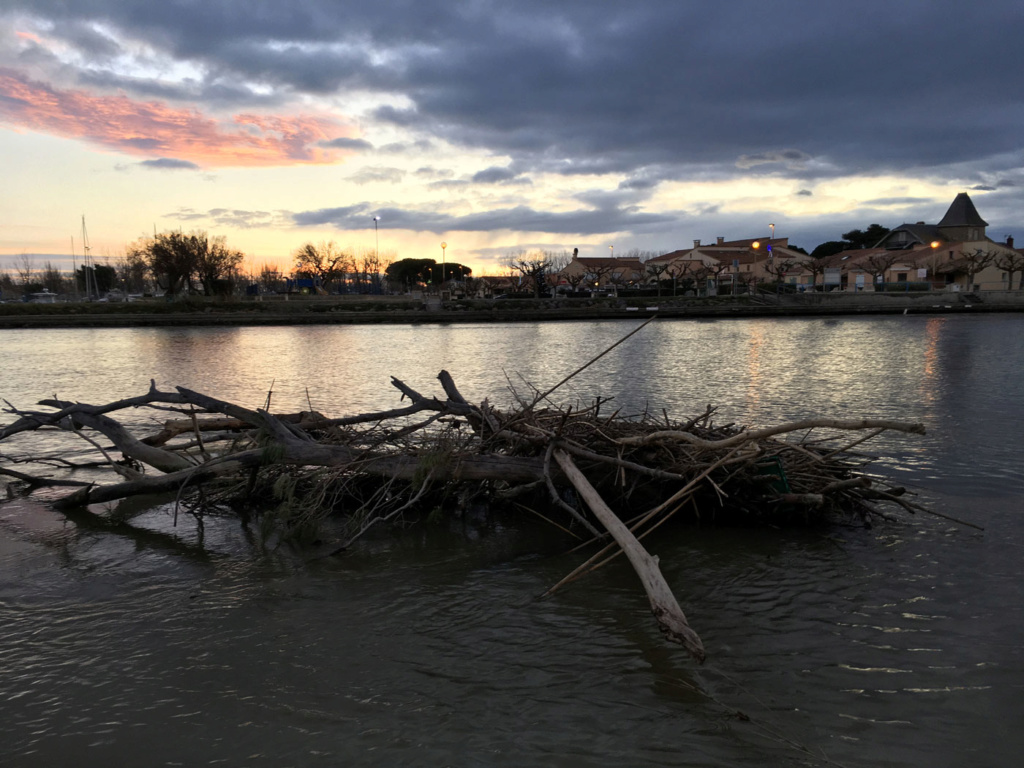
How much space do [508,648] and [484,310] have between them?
60212 mm

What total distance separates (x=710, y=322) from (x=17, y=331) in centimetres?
5135

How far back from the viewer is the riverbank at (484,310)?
58.9 metres

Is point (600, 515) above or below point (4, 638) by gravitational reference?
above

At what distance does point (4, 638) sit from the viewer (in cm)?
505

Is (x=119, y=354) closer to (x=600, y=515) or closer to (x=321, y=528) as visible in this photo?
(x=321, y=528)

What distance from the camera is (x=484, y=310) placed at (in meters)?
64.4

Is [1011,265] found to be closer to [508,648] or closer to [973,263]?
[973,263]

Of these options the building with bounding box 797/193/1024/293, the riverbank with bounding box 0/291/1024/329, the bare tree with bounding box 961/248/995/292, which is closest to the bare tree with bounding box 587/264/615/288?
the building with bounding box 797/193/1024/293

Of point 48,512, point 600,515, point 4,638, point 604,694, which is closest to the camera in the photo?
point 604,694

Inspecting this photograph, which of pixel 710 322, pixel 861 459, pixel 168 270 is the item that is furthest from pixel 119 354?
pixel 168 270

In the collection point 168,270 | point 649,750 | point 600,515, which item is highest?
point 168,270

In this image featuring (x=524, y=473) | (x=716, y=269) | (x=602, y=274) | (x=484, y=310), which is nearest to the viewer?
(x=524, y=473)

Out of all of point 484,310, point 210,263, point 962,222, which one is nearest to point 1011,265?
point 962,222

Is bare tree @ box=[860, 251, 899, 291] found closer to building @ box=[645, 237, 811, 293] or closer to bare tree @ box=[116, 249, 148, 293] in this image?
building @ box=[645, 237, 811, 293]
